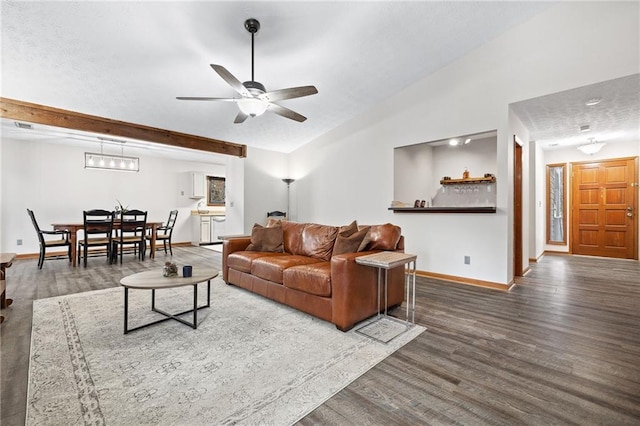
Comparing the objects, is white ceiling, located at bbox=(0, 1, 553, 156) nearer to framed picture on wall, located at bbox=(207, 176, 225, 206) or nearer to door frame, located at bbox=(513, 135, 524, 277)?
door frame, located at bbox=(513, 135, 524, 277)

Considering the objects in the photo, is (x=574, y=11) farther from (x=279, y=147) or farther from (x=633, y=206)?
(x=279, y=147)

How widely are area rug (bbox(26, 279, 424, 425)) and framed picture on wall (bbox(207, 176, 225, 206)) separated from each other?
612 centimetres

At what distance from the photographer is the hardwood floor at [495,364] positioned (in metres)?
1.45

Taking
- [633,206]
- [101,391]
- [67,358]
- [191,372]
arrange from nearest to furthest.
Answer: [101,391] < [191,372] < [67,358] < [633,206]

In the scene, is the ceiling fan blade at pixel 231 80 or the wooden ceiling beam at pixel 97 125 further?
the wooden ceiling beam at pixel 97 125

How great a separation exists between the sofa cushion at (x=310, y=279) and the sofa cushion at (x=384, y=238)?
562mm

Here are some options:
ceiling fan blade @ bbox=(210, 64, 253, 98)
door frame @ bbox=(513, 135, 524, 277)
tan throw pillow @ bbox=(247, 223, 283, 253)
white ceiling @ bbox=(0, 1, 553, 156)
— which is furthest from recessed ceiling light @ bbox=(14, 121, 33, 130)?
door frame @ bbox=(513, 135, 524, 277)

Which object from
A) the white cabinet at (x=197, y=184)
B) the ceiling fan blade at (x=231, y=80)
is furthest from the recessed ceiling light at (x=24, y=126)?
the ceiling fan blade at (x=231, y=80)

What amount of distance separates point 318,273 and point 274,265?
0.66 m

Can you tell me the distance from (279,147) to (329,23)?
12.9 ft

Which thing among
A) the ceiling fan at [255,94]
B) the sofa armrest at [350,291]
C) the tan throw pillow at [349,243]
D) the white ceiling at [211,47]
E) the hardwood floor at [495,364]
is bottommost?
the hardwood floor at [495,364]

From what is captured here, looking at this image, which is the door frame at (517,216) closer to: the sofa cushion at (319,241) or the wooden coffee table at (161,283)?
the sofa cushion at (319,241)

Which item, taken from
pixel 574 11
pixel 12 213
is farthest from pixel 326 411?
pixel 12 213

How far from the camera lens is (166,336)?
2.31 m
